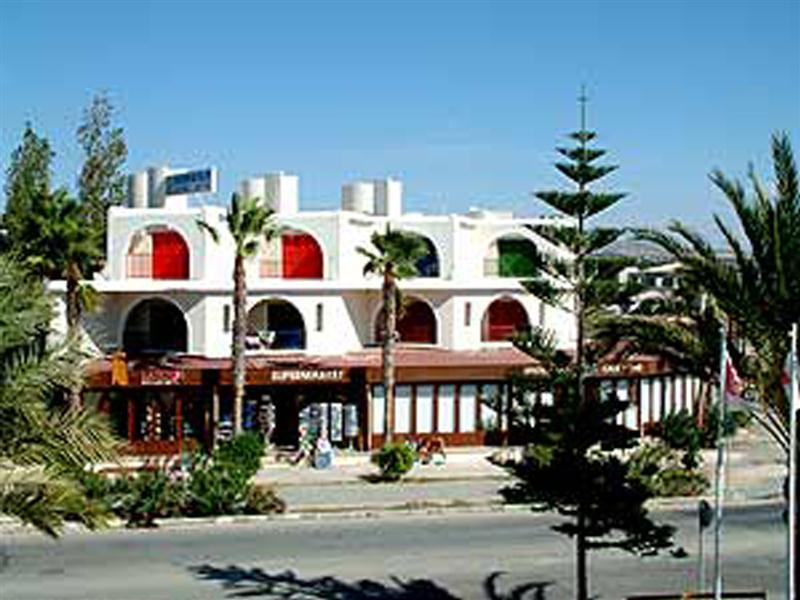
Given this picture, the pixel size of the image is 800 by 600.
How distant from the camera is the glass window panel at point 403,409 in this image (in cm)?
3681

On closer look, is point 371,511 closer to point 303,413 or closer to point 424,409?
point 303,413

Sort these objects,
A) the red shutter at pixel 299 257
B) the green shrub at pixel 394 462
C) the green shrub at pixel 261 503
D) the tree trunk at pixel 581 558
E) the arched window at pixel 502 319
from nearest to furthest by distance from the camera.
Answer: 1. the tree trunk at pixel 581 558
2. the green shrub at pixel 261 503
3. the green shrub at pixel 394 462
4. the red shutter at pixel 299 257
5. the arched window at pixel 502 319

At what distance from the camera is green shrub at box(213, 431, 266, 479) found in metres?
28.1

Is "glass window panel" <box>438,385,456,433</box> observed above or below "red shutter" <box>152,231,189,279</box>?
below

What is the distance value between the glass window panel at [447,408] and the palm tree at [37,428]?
975 inches

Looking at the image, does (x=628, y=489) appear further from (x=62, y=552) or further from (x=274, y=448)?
(x=274, y=448)

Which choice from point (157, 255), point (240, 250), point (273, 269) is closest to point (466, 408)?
point (273, 269)

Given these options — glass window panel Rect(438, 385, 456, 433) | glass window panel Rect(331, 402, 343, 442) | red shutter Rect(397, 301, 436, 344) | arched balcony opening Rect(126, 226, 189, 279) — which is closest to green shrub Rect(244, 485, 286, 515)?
glass window panel Rect(331, 402, 343, 442)

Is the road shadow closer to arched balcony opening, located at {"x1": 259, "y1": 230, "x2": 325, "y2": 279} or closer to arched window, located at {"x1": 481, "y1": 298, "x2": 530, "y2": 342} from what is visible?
arched balcony opening, located at {"x1": 259, "y1": 230, "x2": 325, "y2": 279}

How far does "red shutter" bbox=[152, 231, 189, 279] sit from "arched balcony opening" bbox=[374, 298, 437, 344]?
648 cm

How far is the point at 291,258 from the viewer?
1619 inches

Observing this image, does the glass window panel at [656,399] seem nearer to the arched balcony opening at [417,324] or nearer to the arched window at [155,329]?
the arched balcony opening at [417,324]

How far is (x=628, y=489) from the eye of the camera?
17750 millimetres

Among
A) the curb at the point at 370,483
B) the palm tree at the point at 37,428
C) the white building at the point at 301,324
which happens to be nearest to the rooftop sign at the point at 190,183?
the white building at the point at 301,324
